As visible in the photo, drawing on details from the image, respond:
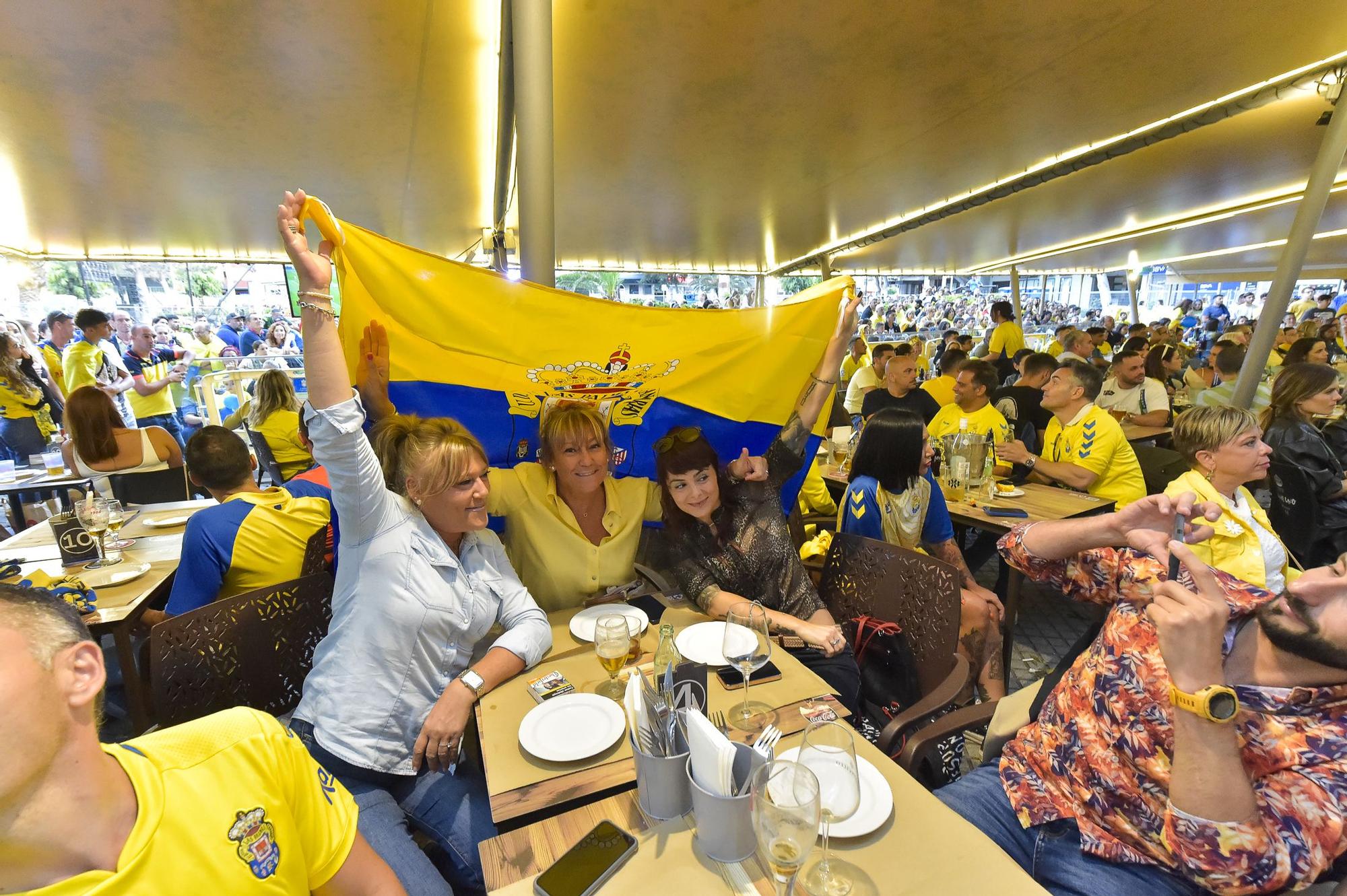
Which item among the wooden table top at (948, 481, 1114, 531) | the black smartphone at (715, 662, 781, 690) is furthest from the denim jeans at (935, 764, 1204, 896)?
the wooden table top at (948, 481, 1114, 531)

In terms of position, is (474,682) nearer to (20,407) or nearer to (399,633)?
(399,633)

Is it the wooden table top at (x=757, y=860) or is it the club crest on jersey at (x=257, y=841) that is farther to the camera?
the wooden table top at (x=757, y=860)

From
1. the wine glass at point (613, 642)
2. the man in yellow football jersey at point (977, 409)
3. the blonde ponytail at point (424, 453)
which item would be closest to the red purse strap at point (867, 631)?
the wine glass at point (613, 642)

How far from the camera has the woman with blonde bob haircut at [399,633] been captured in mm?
1710

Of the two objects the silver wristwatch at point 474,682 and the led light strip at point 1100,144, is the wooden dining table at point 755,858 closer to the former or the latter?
the silver wristwatch at point 474,682

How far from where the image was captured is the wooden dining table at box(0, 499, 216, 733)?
2.40 meters

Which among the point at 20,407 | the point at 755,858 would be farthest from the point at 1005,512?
the point at 20,407

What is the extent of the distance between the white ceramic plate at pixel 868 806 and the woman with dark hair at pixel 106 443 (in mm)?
4804

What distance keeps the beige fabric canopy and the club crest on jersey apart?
420cm

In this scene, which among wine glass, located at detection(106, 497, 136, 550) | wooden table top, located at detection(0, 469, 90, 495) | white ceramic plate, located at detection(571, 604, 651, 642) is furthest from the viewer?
wooden table top, located at detection(0, 469, 90, 495)

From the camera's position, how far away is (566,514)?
2.50m

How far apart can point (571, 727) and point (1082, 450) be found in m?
4.06

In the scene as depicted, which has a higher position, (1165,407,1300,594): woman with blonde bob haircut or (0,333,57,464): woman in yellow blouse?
(0,333,57,464): woman in yellow blouse

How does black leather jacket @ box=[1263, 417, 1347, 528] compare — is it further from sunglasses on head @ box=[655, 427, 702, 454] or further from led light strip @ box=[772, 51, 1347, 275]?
sunglasses on head @ box=[655, 427, 702, 454]
